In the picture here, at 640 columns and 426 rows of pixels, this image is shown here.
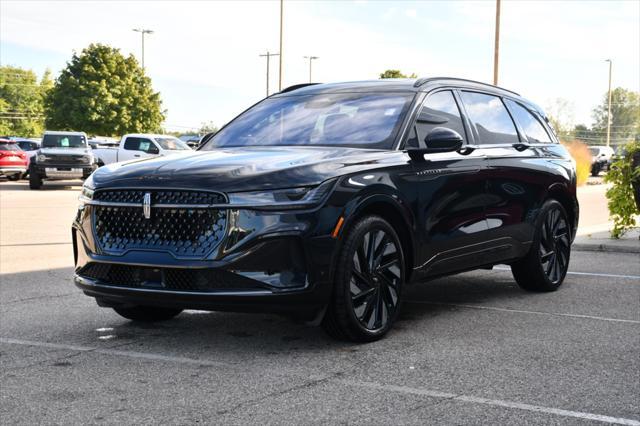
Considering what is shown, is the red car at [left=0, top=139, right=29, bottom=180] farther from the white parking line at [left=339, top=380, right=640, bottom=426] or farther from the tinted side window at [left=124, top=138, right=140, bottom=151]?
the white parking line at [left=339, top=380, right=640, bottom=426]

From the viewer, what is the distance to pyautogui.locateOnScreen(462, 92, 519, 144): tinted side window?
24.5 ft

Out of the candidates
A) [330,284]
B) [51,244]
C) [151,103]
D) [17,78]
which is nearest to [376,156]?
[330,284]

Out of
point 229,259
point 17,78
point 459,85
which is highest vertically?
point 17,78

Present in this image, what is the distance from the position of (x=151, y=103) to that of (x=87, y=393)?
233 ft

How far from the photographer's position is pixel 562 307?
7547 millimetres

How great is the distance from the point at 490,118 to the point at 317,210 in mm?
2885

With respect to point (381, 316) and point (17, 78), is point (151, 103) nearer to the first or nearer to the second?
point (381, 316)

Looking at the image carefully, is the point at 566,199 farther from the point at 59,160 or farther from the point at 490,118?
the point at 59,160

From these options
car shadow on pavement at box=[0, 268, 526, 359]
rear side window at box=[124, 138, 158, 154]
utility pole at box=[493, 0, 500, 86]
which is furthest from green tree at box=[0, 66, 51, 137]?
car shadow on pavement at box=[0, 268, 526, 359]

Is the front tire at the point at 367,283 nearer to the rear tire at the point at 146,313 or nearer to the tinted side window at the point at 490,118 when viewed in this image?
the rear tire at the point at 146,313

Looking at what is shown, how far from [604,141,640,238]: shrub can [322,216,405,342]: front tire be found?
7196 millimetres

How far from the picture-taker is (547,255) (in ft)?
27.3

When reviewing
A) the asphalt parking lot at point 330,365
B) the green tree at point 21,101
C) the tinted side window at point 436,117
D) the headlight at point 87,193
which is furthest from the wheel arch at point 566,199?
the green tree at point 21,101

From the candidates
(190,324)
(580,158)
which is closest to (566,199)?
(190,324)
